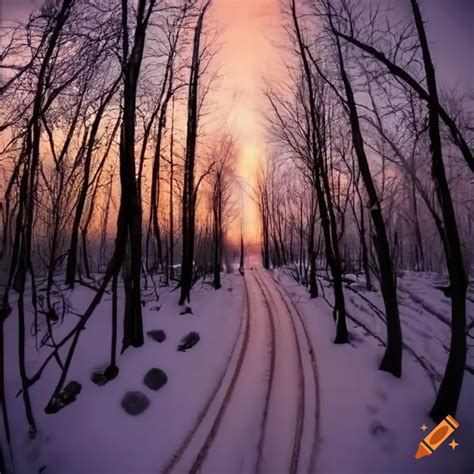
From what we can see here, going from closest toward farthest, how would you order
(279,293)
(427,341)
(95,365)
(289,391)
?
(289,391) < (95,365) < (427,341) < (279,293)

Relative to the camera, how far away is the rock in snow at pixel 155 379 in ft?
20.2

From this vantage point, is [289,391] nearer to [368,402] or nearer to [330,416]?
[330,416]

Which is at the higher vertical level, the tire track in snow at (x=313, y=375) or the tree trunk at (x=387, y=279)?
the tree trunk at (x=387, y=279)

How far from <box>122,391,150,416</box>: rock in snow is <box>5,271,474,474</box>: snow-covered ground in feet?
0.39

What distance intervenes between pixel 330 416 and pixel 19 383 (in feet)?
19.8

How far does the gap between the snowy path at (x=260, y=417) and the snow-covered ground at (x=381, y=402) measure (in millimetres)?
325

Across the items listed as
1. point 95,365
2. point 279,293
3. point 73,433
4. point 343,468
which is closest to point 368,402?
point 343,468

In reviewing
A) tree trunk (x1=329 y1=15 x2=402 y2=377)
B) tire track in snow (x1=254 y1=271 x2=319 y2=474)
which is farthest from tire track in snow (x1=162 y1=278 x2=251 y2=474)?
tree trunk (x1=329 y1=15 x2=402 y2=377)

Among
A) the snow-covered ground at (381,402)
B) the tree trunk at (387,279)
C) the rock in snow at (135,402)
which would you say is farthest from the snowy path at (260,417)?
the tree trunk at (387,279)

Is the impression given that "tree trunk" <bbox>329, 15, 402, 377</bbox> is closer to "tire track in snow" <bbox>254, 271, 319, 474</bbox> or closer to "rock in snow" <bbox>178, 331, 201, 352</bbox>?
"tire track in snow" <bbox>254, 271, 319, 474</bbox>

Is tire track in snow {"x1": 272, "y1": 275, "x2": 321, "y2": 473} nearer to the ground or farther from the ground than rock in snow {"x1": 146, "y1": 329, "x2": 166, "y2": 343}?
nearer to the ground

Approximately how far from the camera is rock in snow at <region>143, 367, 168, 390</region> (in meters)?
6.17

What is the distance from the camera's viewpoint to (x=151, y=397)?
5844 millimetres

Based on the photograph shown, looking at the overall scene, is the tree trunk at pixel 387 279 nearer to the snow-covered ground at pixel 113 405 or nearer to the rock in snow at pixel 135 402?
the snow-covered ground at pixel 113 405
